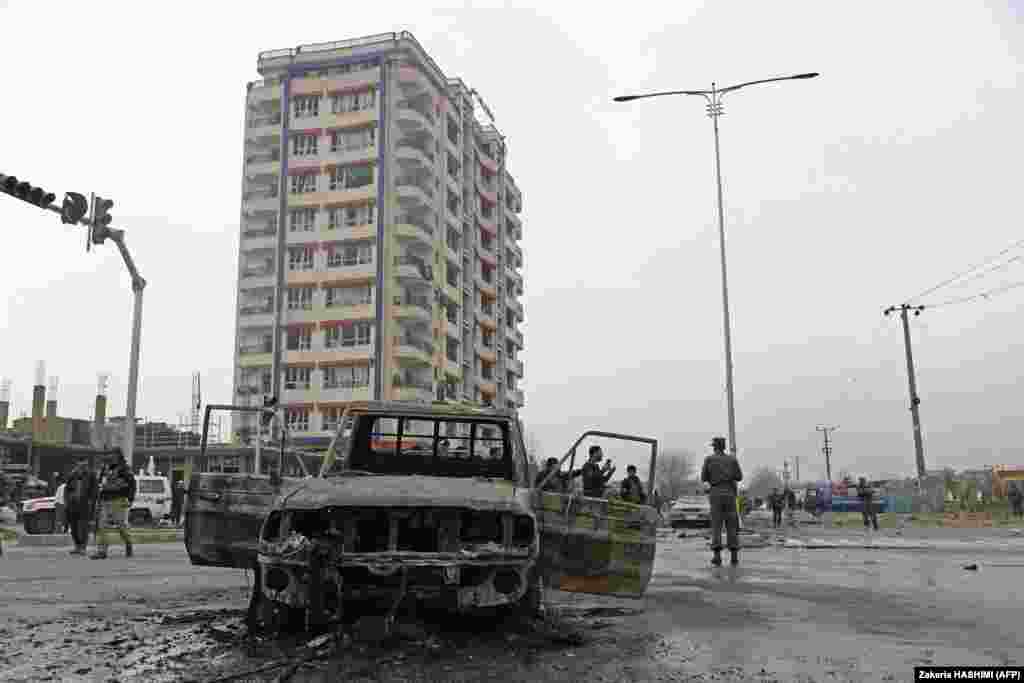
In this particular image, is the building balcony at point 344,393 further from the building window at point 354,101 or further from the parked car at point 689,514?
the parked car at point 689,514

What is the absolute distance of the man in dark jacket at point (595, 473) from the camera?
23.9 ft

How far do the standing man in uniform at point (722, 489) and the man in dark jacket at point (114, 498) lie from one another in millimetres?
8095

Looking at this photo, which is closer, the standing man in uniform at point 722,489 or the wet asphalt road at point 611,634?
the wet asphalt road at point 611,634

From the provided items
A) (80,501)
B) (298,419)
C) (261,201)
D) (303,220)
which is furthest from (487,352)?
(80,501)

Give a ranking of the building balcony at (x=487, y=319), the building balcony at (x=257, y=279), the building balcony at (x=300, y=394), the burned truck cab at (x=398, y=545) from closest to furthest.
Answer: the burned truck cab at (x=398, y=545) < the building balcony at (x=300, y=394) < the building balcony at (x=257, y=279) < the building balcony at (x=487, y=319)

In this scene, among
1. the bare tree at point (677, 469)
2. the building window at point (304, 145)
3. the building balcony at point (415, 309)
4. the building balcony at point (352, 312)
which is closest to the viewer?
the building balcony at point (352, 312)

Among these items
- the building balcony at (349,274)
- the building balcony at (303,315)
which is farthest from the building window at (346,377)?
the building balcony at (349,274)

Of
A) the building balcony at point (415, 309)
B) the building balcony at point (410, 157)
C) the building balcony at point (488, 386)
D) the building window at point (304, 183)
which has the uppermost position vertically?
the building balcony at point (410, 157)

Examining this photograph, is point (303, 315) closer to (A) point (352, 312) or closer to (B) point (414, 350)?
(A) point (352, 312)

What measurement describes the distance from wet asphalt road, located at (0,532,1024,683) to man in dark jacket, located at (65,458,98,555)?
437 cm

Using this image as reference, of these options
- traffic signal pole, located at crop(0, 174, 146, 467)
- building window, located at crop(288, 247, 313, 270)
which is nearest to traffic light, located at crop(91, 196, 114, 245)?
traffic signal pole, located at crop(0, 174, 146, 467)

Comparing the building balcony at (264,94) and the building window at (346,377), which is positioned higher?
the building balcony at (264,94)

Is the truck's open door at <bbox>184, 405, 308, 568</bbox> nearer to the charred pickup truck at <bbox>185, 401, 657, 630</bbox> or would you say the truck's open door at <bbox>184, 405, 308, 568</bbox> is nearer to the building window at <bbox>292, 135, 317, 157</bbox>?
the charred pickup truck at <bbox>185, 401, 657, 630</bbox>

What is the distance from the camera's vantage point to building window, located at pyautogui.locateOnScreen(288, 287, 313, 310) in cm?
5684
